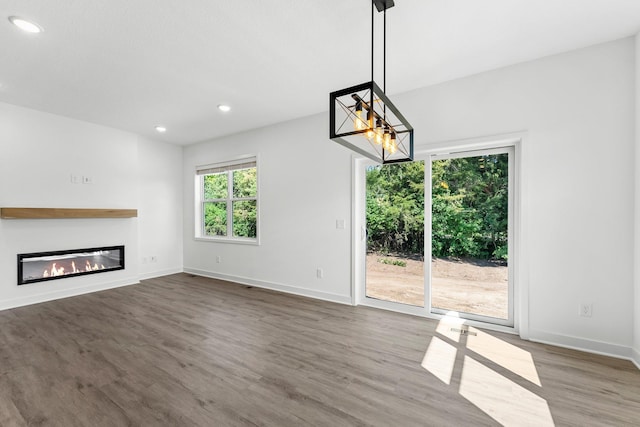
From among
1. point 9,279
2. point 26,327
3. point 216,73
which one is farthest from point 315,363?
point 9,279

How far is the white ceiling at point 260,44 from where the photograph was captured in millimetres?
2076

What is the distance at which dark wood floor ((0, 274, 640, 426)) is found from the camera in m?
1.75

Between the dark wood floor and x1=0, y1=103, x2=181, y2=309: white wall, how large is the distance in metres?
0.98

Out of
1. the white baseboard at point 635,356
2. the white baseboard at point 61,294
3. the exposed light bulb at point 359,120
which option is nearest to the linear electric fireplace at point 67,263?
the white baseboard at point 61,294

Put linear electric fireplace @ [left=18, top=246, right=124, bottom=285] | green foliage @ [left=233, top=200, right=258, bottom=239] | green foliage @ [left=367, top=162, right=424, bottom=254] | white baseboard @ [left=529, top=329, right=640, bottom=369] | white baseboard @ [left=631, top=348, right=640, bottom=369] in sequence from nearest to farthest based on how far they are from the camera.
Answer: white baseboard @ [left=631, top=348, right=640, bottom=369] < white baseboard @ [left=529, top=329, right=640, bottom=369] < green foliage @ [left=367, top=162, right=424, bottom=254] < linear electric fireplace @ [left=18, top=246, right=124, bottom=285] < green foliage @ [left=233, top=200, right=258, bottom=239]

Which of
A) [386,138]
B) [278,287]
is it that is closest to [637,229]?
[386,138]

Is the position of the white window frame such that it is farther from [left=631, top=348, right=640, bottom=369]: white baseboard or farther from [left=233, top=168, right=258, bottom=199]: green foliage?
[left=631, top=348, right=640, bottom=369]: white baseboard

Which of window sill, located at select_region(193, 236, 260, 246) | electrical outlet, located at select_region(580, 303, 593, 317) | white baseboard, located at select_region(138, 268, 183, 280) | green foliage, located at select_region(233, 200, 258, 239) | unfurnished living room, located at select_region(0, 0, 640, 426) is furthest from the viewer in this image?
white baseboard, located at select_region(138, 268, 183, 280)

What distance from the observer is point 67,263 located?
433 centimetres

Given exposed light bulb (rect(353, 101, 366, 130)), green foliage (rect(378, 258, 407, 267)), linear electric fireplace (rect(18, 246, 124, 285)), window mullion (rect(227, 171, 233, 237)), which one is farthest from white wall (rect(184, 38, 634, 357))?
linear electric fireplace (rect(18, 246, 124, 285))

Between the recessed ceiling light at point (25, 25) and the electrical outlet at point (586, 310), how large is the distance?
512cm

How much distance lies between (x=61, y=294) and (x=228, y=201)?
2.79 m

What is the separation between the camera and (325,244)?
410 centimetres

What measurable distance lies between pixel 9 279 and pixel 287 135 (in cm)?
421
